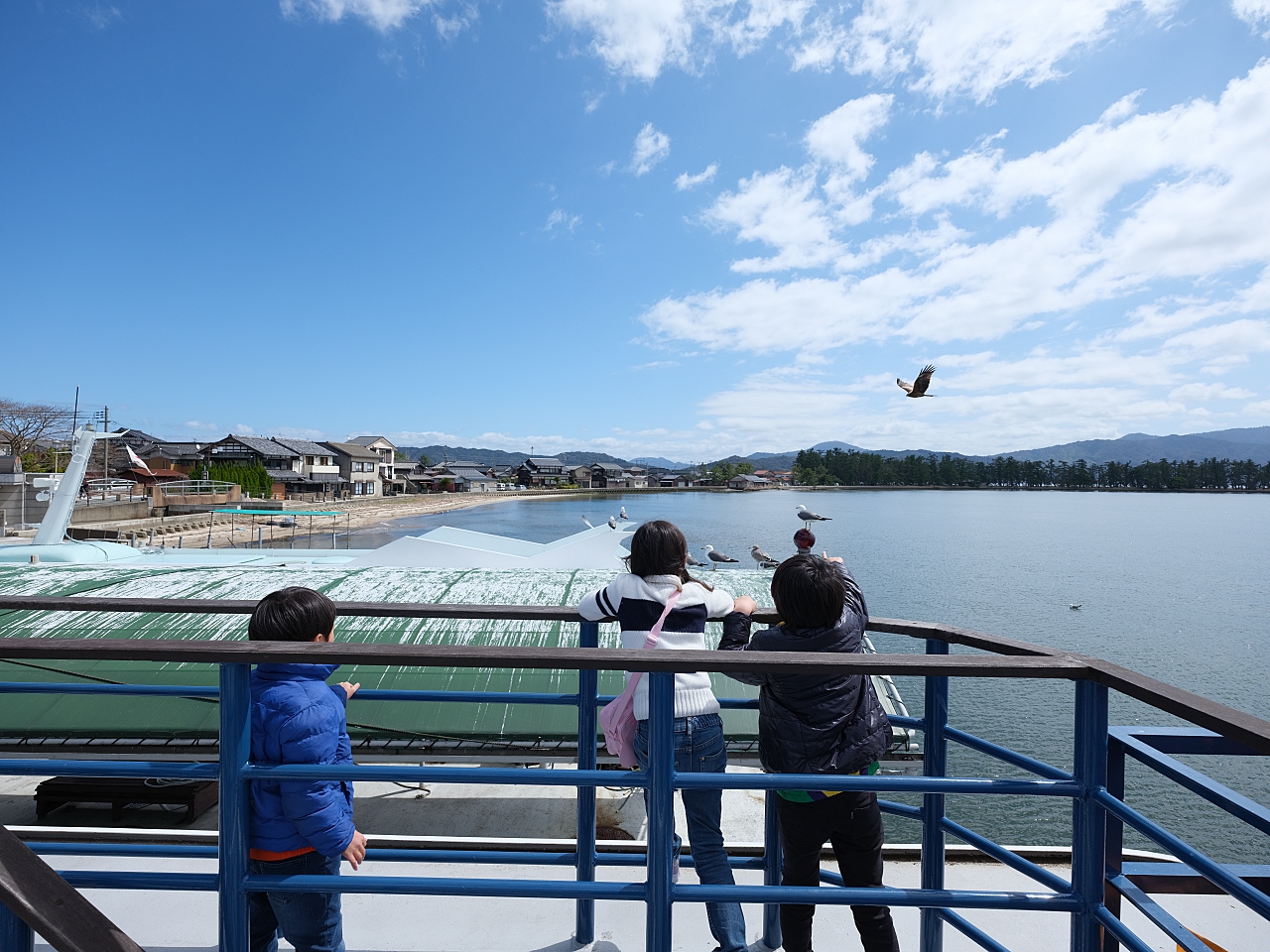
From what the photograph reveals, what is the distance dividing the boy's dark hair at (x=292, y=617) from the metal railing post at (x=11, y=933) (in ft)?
2.51

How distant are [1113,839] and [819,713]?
808 millimetres

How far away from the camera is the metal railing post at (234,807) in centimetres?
178

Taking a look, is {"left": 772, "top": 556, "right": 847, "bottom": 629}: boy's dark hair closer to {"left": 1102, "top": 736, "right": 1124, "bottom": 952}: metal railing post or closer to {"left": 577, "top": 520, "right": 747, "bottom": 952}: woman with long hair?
{"left": 577, "top": 520, "right": 747, "bottom": 952}: woman with long hair

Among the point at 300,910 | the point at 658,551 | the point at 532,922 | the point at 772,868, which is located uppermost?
the point at 658,551

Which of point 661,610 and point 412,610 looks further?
point 412,610

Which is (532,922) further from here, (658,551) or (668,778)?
(658,551)

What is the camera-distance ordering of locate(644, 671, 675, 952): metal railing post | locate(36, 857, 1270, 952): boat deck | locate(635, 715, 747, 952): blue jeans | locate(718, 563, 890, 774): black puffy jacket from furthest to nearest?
locate(36, 857, 1270, 952): boat deck
locate(635, 715, 747, 952): blue jeans
locate(718, 563, 890, 774): black puffy jacket
locate(644, 671, 675, 952): metal railing post

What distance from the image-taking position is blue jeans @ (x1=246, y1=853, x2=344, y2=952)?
1952mm

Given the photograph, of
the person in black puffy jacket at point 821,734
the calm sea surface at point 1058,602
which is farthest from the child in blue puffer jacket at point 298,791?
the calm sea surface at point 1058,602

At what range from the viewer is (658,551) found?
7.50 feet

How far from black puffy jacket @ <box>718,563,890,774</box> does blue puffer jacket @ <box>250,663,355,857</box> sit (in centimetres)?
122

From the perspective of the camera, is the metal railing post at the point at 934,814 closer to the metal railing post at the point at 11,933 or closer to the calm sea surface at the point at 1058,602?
the metal railing post at the point at 11,933

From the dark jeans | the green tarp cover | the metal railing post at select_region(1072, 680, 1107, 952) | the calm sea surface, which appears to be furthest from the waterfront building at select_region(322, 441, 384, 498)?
the metal railing post at select_region(1072, 680, 1107, 952)

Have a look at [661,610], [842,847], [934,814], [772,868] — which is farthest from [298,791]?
[934,814]
